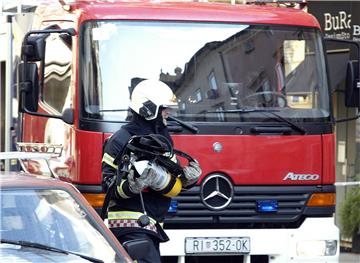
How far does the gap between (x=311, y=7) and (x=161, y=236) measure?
8.22 meters

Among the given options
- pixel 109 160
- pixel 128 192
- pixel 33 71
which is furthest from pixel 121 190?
pixel 33 71

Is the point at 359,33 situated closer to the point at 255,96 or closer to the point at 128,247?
the point at 255,96

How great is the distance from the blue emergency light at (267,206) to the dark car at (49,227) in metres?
3.49

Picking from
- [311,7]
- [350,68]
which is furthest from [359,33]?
[350,68]

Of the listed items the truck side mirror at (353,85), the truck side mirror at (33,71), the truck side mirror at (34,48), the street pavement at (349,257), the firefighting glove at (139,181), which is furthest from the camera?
the street pavement at (349,257)

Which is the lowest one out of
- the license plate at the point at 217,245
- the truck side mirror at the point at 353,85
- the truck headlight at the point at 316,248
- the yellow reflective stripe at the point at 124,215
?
the truck headlight at the point at 316,248

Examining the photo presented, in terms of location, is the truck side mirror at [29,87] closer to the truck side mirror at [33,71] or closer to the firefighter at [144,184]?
the truck side mirror at [33,71]

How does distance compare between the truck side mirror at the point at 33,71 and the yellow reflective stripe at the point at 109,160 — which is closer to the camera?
the yellow reflective stripe at the point at 109,160

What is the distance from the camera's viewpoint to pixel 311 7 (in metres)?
14.5

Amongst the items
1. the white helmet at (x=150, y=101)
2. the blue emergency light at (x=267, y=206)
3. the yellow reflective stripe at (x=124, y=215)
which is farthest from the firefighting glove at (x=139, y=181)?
the blue emergency light at (x=267, y=206)

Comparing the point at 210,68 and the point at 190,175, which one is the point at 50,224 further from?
the point at 210,68

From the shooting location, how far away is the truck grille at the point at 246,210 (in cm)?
871

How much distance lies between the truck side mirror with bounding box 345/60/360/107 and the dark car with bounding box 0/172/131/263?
4.55 meters

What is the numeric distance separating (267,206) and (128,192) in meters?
2.38
